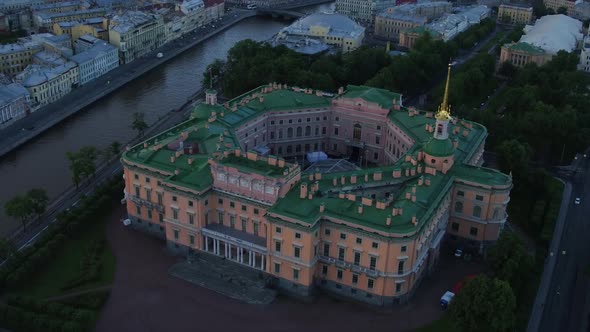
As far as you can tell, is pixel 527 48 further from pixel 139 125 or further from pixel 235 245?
pixel 235 245

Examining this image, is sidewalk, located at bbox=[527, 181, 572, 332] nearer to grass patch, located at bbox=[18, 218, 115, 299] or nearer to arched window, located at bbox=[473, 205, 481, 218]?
arched window, located at bbox=[473, 205, 481, 218]

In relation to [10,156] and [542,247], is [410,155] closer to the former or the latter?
[542,247]

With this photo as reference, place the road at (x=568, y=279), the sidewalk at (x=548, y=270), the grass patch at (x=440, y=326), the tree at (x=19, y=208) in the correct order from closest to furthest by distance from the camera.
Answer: the grass patch at (x=440, y=326) → the road at (x=568, y=279) → the sidewalk at (x=548, y=270) → the tree at (x=19, y=208)

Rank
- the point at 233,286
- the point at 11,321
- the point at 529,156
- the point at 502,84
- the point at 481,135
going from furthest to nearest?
the point at 502,84 → the point at 529,156 → the point at 481,135 → the point at 233,286 → the point at 11,321

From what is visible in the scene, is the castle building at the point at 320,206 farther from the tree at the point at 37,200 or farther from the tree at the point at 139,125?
the tree at the point at 139,125

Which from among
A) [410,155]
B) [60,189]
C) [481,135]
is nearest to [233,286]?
[410,155]

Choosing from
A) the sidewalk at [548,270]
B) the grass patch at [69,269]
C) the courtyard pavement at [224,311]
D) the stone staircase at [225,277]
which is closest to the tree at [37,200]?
the grass patch at [69,269]

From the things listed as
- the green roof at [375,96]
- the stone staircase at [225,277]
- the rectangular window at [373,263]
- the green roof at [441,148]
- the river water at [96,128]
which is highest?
the green roof at [441,148]

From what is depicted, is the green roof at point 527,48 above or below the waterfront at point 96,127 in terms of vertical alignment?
above

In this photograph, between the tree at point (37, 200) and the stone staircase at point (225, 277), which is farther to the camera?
the tree at point (37, 200)
